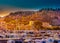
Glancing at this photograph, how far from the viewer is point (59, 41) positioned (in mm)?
5555

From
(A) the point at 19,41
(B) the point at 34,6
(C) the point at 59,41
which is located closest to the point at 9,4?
(B) the point at 34,6

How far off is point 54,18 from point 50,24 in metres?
0.22

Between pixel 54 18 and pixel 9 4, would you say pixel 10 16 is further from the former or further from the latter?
pixel 54 18

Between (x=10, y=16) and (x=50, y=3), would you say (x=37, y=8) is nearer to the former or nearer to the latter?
Answer: (x=50, y=3)

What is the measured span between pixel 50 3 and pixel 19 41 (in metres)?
1.51

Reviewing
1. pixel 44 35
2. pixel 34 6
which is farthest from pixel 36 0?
pixel 44 35

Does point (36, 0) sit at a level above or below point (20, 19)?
above

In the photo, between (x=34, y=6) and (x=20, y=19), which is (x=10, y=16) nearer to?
(x=20, y=19)

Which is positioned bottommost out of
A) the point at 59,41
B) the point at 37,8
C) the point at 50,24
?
the point at 59,41

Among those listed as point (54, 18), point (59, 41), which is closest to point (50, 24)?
point (54, 18)

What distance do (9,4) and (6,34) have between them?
930 mm

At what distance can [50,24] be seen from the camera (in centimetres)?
570

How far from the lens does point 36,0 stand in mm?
5793

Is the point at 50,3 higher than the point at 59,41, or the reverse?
the point at 50,3
